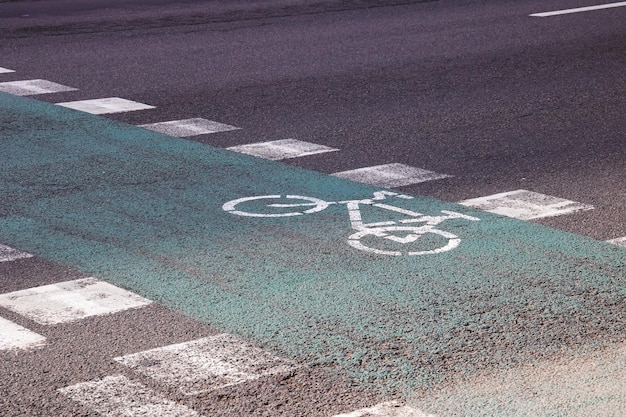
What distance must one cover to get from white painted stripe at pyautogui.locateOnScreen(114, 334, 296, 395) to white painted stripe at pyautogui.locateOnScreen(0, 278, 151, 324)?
2.02ft

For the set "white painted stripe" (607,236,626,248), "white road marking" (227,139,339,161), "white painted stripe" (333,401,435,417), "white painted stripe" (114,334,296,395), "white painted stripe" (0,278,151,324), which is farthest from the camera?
"white road marking" (227,139,339,161)

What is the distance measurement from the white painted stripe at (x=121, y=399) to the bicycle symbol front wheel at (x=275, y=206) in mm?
2691

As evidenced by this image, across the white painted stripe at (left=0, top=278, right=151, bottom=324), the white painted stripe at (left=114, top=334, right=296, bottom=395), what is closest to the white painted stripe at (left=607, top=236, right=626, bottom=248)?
the white painted stripe at (left=114, top=334, right=296, bottom=395)

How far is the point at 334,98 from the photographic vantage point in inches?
448

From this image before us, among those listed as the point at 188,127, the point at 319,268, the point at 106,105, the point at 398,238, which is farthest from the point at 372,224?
the point at 106,105

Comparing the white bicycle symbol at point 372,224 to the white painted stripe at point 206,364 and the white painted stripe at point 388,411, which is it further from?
the white painted stripe at point 388,411

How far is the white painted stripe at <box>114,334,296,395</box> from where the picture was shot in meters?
5.14

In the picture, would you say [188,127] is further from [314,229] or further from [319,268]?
[319,268]

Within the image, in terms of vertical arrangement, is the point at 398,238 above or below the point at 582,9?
below

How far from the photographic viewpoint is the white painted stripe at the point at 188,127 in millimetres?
10102

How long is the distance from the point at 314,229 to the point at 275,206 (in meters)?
0.59

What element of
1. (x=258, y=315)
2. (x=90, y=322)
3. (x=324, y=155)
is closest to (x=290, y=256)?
(x=258, y=315)

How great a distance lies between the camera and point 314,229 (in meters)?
7.39

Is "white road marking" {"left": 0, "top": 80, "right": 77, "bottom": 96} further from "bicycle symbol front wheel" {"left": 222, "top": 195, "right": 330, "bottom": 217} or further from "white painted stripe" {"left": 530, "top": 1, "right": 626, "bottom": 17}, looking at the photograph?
"white painted stripe" {"left": 530, "top": 1, "right": 626, "bottom": 17}
